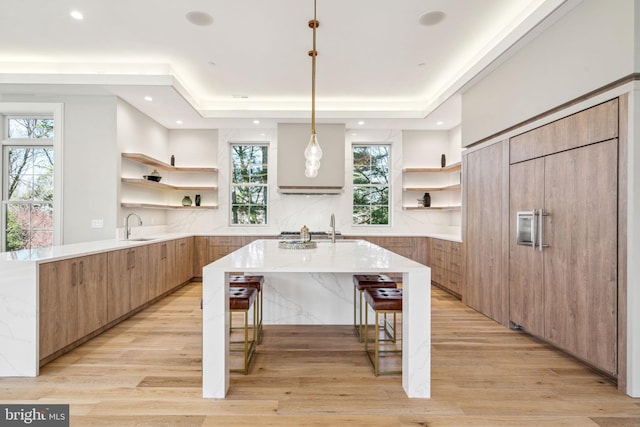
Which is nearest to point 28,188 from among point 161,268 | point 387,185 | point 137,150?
point 137,150

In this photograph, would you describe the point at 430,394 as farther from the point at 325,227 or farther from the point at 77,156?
the point at 77,156

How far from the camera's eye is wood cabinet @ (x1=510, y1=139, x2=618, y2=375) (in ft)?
6.97

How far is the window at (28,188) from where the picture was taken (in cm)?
418

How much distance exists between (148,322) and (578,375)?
3.77m

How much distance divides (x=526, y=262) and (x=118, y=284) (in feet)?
12.8

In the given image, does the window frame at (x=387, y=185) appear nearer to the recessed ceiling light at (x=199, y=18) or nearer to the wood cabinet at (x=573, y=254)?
the wood cabinet at (x=573, y=254)

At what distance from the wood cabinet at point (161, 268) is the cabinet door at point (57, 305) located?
4.25 ft

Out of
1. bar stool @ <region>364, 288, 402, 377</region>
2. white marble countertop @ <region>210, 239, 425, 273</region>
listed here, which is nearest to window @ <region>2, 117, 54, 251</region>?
white marble countertop @ <region>210, 239, 425, 273</region>

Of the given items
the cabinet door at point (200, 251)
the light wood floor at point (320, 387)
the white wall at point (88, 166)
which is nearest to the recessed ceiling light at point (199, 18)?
the white wall at point (88, 166)

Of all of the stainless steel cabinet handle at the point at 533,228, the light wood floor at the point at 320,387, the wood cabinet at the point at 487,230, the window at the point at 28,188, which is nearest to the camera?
the light wood floor at the point at 320,387

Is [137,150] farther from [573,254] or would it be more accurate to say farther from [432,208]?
[573,254]

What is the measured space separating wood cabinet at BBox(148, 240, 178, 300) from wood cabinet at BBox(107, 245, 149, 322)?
0.12 m

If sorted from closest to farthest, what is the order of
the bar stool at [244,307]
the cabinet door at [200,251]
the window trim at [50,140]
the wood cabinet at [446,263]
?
the bar stool at [244,307] < the window trim at [50,140] < the wood cabinet at [446,263] < the cabinet door at [200,251]

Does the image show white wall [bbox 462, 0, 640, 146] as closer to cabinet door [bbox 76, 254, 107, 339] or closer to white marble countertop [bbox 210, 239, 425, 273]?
white marble countertop [bbox 210, 239, 425, 273]
